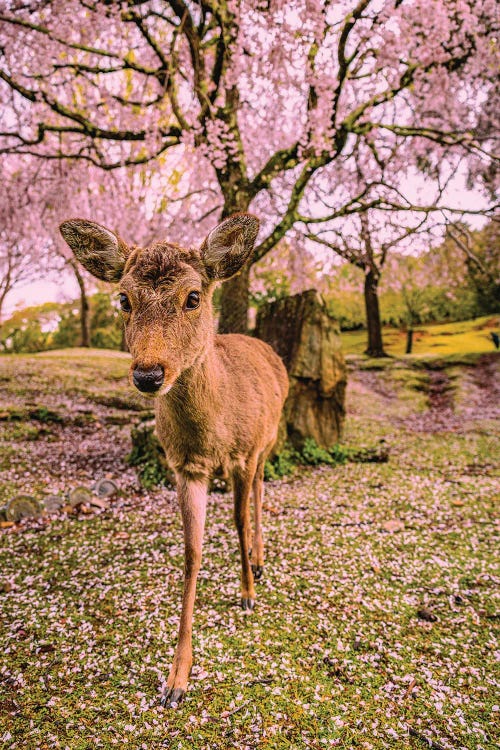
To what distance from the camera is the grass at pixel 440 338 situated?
24392 mm

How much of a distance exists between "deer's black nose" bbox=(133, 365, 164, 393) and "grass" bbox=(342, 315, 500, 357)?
22855 millimetres

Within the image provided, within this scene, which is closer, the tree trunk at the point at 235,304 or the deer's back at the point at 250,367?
the deer's back at the point at 250,367

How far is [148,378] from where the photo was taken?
2.30 metres

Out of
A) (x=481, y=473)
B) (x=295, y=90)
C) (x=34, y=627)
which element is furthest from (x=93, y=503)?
(x=295, y=90)

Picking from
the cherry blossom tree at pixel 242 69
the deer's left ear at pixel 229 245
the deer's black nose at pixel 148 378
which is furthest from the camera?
the cherry blossom tree at pixel 242 69

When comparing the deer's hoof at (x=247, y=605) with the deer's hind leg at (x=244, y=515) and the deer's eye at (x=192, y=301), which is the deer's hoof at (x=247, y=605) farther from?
the deer's eye at (x=192, y=301)

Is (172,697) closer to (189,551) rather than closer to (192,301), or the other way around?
(189,551)

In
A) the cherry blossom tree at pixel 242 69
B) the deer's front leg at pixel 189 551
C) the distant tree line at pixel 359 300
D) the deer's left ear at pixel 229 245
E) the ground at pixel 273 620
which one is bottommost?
the ground at pixel 273 620

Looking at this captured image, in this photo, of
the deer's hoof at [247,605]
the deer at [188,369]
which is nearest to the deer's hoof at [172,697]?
the deer at [188,369]

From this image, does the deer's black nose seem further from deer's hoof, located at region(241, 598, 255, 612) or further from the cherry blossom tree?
the cherry blossom tree

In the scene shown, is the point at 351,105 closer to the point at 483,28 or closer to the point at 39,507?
the point at 483,28

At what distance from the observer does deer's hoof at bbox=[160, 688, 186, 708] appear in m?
2.77

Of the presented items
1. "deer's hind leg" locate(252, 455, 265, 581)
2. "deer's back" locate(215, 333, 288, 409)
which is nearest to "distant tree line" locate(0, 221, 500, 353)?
"deer's back" locate(215, 333, 288, 409)

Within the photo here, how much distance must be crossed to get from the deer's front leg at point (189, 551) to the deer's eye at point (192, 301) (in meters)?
1.27
